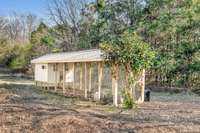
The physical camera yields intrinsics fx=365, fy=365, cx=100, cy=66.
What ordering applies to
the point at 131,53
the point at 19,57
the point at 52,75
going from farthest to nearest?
the point at 19,57 → the point at 52,75 → the point at 131,53

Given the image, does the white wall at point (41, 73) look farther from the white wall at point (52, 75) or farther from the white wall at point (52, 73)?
the white wall at point (52, 75)

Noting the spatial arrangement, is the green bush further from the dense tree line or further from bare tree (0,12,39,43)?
bare tree (0,12,39,43)

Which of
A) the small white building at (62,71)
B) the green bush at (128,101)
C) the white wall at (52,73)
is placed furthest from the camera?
the white wall at (52,73)

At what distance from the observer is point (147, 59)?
1409 centimetres

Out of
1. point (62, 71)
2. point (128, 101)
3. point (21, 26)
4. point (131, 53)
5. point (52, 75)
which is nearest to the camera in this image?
point (128, 101)

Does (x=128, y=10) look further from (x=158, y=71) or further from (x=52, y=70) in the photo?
(x=52, y=70)

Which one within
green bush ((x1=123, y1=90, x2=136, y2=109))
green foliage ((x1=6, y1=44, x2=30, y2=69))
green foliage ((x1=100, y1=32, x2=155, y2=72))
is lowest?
green bush ((x1=123, y1=90, x2=136, y2=109))

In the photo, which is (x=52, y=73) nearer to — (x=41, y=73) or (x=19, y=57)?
(x=41, y=73)

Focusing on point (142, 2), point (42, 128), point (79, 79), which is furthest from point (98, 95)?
point (142, 2)

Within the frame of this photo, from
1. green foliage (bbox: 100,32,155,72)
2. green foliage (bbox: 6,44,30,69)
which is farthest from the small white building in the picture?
green foliage (bbox: 6,44,30,69)

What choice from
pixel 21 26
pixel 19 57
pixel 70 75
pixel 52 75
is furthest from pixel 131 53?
pixel 21 26

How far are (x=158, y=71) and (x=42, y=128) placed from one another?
62.1 ft

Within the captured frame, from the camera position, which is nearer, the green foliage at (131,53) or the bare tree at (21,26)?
the green foliage at (131,53)

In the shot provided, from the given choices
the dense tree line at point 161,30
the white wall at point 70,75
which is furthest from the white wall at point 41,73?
the dense tree line at point 161,30
